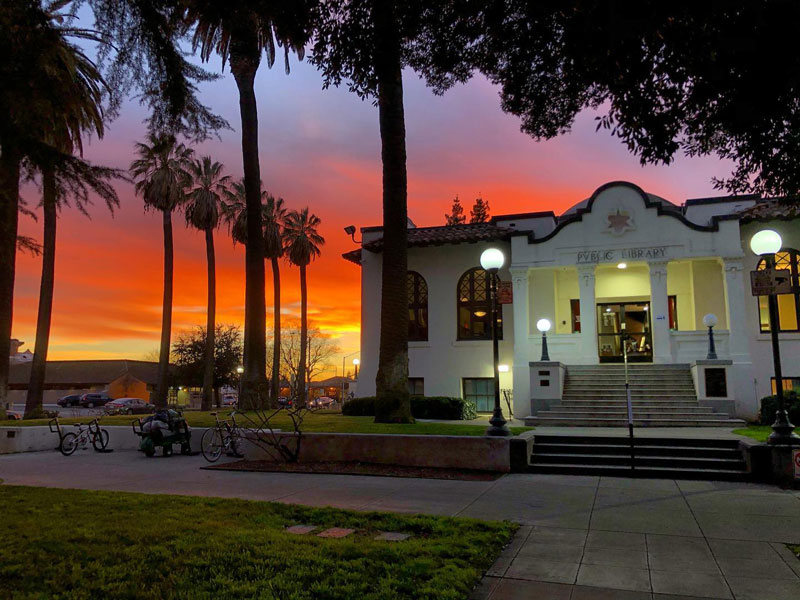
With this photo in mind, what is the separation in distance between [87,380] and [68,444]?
6694cm

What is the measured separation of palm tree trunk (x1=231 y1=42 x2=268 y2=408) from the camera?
2259cm

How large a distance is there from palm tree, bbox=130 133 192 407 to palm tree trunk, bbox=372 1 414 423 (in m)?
22.7

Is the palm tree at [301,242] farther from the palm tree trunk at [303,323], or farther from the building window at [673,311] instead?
the building window at [673,311]

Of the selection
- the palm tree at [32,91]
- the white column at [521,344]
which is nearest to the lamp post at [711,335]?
the white column at [521,344]

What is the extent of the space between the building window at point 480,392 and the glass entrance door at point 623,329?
4740mm

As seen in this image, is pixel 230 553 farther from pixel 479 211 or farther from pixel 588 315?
pixel 479 211

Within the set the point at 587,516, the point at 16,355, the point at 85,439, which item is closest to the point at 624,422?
the point at 587,516

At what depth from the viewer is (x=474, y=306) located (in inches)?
995

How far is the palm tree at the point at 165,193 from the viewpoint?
35469 mm

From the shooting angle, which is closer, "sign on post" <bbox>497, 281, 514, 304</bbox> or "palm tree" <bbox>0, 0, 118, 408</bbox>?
"palm tree" <bbox>0, 0, 118, 408</bbox>

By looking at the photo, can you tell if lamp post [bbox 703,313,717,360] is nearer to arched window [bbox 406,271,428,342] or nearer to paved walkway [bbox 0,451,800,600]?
paved walkway [bbox 0,451,800,600]

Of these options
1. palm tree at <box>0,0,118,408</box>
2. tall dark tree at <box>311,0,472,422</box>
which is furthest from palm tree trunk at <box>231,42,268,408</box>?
palm tree at <box>0,0,118,408</box>

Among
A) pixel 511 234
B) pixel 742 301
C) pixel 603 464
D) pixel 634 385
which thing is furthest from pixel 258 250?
pixel 742 301

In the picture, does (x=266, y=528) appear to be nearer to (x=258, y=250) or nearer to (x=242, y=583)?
(x=242, y=583)
